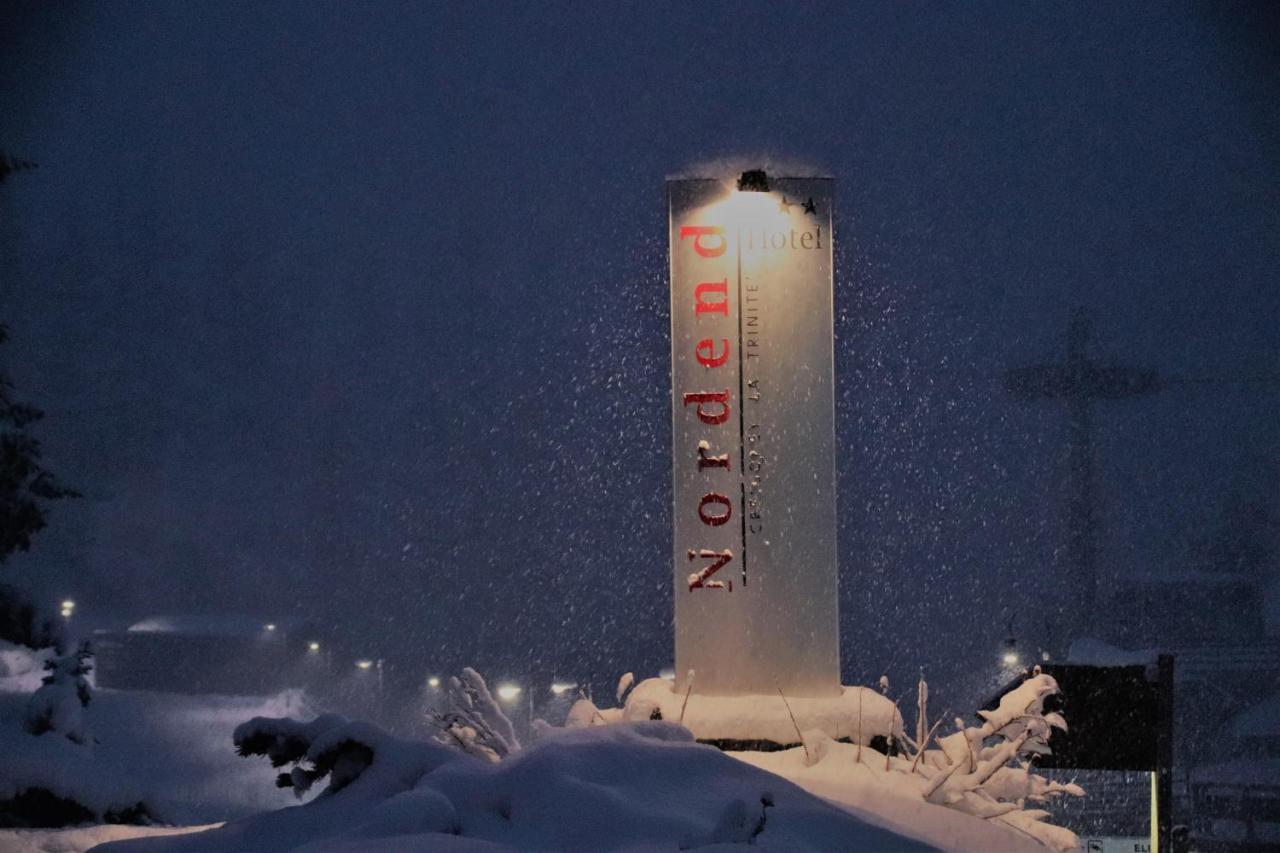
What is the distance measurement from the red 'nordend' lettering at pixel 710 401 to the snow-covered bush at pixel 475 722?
102 inches

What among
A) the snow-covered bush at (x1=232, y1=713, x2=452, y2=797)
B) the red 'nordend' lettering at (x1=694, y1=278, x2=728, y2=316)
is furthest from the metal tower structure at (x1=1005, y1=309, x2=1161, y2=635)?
the snow-covered bush at (x1=232, y1=713, x2=452, y2=797)

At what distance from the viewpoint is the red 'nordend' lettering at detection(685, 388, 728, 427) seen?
8438 millimetres

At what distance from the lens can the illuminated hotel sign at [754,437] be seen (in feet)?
27.6

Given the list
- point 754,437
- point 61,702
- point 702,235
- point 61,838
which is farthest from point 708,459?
point 61,702

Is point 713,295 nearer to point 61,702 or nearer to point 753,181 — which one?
point 753,181

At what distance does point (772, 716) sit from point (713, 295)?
108 inches

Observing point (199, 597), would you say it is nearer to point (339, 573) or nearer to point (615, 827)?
point (339, 573)

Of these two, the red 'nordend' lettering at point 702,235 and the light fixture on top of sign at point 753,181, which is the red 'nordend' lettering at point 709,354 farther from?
the light fixture on top of sign at point 753,181

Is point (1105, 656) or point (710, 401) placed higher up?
point (710, 401)

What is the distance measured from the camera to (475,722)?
21.0 ft

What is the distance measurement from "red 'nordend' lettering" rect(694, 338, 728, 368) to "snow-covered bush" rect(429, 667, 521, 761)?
278 cm

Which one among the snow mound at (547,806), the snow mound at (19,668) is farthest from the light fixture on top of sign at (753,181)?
the snow mound at (19,668)

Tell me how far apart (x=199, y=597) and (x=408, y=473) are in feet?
135

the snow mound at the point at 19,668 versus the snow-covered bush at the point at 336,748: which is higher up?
the snow-covered bush at the point at 336,748
